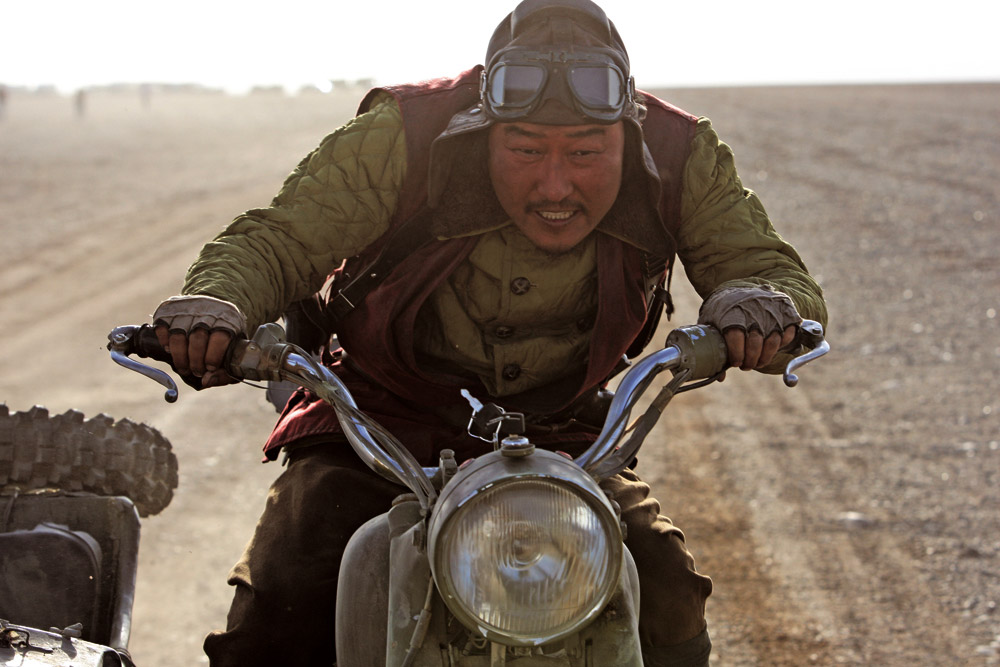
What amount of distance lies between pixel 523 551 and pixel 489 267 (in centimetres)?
127

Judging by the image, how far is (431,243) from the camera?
303 centimetres

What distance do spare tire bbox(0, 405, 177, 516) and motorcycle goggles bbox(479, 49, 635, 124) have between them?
161cm

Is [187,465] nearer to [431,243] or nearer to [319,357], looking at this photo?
[319,357]

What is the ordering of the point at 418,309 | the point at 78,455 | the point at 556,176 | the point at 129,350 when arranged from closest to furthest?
the point at 129,350, the point at 556,176, the point at 418,309, the point at 78,455

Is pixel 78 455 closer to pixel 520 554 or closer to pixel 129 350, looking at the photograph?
pixel 129 350

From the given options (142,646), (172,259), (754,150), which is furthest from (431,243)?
(754,150)

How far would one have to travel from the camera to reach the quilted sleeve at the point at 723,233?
2.98m

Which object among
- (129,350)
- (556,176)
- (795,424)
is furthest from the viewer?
(795,424)

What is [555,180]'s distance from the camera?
2807 mm

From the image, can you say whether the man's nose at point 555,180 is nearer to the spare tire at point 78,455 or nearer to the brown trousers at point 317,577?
the brown trousers at point 317,577

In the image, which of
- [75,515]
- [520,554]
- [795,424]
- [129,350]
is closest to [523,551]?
[520,554]

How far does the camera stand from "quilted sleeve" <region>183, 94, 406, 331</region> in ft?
9.32

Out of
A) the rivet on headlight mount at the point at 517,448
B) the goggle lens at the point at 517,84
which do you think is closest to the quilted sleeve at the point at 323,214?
the goggle lens at the point at 517,84

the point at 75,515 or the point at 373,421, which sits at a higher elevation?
the point at 373,421
